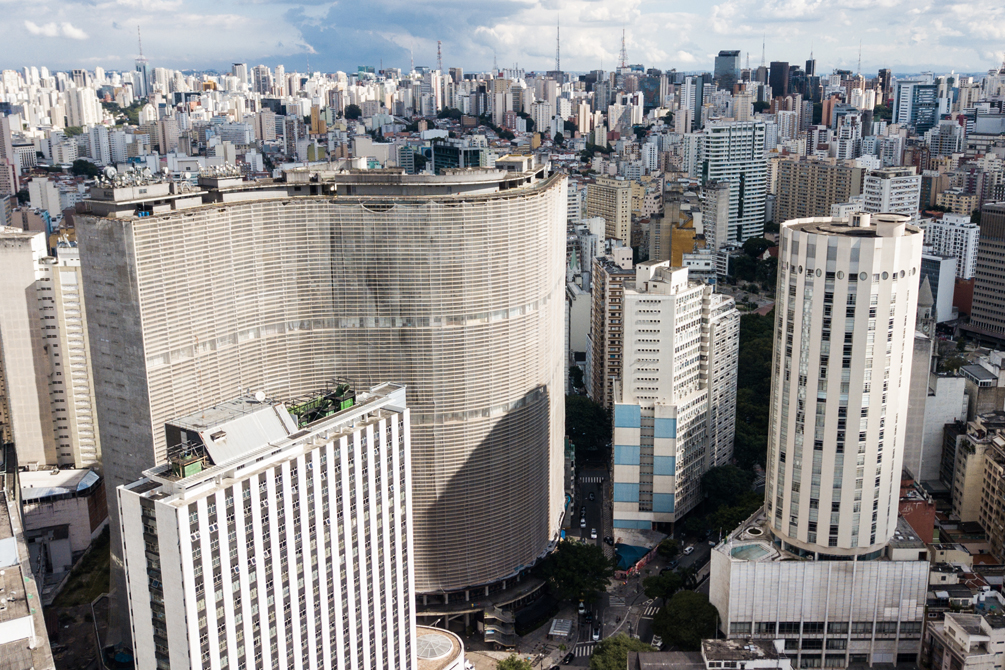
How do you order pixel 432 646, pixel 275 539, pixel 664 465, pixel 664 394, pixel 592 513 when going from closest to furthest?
pixel 275 539 → pixel 432 646 → pixel 664 394 → pixel 664 465 → pixel 592 513

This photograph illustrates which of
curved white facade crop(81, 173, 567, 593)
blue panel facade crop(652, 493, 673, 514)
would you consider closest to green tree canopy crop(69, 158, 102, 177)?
curved white facade crop(81, 173, 567, 593)

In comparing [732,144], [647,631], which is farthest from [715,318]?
[732,144]

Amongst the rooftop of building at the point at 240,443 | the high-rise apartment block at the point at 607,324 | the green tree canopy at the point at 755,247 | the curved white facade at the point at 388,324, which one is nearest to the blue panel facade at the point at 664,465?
the curved white facade at the point at 388,324

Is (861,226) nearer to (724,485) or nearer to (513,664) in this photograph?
(724,485)

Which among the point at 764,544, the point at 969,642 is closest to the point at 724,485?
the point at 764,544

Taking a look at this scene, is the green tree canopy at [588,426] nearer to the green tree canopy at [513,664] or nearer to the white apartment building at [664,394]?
the white apartment building at [664,394]

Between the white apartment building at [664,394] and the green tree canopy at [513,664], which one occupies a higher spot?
the white apartment building at [664,394]
